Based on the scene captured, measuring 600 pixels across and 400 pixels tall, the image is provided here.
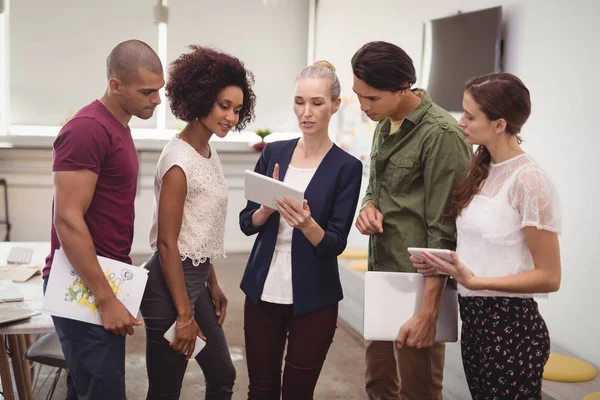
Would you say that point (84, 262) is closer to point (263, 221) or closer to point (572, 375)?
point (263, 221)

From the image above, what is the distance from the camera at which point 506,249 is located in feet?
5.25

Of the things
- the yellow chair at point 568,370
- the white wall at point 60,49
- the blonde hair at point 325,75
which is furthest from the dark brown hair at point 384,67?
the white wall at point 60,49

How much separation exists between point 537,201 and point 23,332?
5.36 feet

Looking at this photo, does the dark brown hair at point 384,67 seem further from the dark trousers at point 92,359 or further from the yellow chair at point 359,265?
the yellow chair at point 359,265

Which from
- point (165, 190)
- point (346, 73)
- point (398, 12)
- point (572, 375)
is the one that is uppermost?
point (398, 12)

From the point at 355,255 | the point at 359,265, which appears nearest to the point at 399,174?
the point at 359,265

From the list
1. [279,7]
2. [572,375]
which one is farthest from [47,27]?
[572,375]

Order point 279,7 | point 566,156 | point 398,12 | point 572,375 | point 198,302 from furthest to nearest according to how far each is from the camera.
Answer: point 279,7, point 398,12, point 566,156, point 572,375, point 198,302

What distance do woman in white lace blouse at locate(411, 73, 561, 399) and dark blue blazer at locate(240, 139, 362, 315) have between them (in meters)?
0.36

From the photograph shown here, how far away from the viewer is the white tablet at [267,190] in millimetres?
1703

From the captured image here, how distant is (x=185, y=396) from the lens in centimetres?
321

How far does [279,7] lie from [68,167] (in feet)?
18.5

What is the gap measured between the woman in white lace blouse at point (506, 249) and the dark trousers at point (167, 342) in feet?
2.29

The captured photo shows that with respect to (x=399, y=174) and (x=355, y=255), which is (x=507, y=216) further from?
(x=355, y=255)
